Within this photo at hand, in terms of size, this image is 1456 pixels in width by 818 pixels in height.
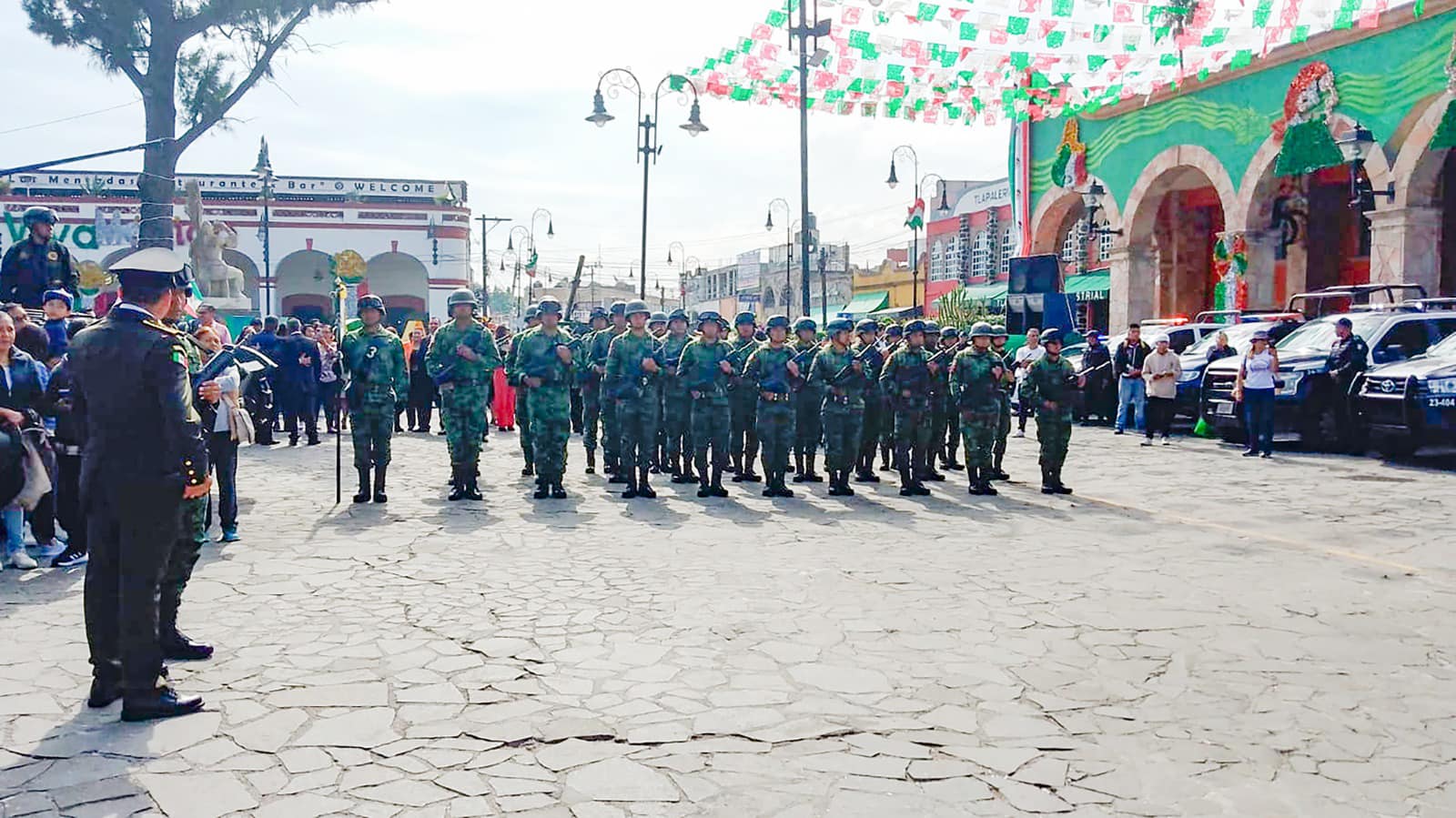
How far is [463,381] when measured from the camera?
437 inches

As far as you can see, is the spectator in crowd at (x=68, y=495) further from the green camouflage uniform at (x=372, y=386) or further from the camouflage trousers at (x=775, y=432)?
the camouflage trousers at (x=775, y=432)

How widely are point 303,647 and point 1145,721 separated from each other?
3.93 meters

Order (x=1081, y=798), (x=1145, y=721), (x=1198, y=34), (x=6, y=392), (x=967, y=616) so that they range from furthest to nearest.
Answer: (x=1198, y=34), (x=6, y=392), (x=967, y=616), (x=1145, y=721), (x=1081, y=798)

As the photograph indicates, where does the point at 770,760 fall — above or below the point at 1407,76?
below

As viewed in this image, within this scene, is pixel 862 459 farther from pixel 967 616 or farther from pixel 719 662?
pixel 719 662

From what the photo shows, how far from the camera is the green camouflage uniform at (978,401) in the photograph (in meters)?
11.7

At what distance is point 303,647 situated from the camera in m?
5.66

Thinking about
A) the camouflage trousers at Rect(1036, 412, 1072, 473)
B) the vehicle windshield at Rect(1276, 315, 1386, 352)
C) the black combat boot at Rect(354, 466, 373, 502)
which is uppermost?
the vehicle windshield at Rect(1276, 315, 1386, 352)

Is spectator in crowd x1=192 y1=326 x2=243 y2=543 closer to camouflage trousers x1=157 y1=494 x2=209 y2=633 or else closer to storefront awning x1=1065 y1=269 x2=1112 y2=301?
camouflage trousers x1=157 y1=494 x2=209 y2=633

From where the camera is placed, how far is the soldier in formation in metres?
10.6

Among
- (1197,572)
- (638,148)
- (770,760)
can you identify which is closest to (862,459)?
(1197,572)

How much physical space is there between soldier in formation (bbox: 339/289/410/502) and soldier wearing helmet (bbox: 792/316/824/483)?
4095 mm

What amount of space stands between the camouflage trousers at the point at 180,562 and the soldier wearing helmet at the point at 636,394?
611 cm

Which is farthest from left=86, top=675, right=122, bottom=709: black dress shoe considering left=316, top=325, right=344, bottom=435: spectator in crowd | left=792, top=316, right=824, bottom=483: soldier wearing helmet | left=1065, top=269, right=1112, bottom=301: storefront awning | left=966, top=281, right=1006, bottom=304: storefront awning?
left=966, top=281, right=1006, bottom=304: storefront awning
